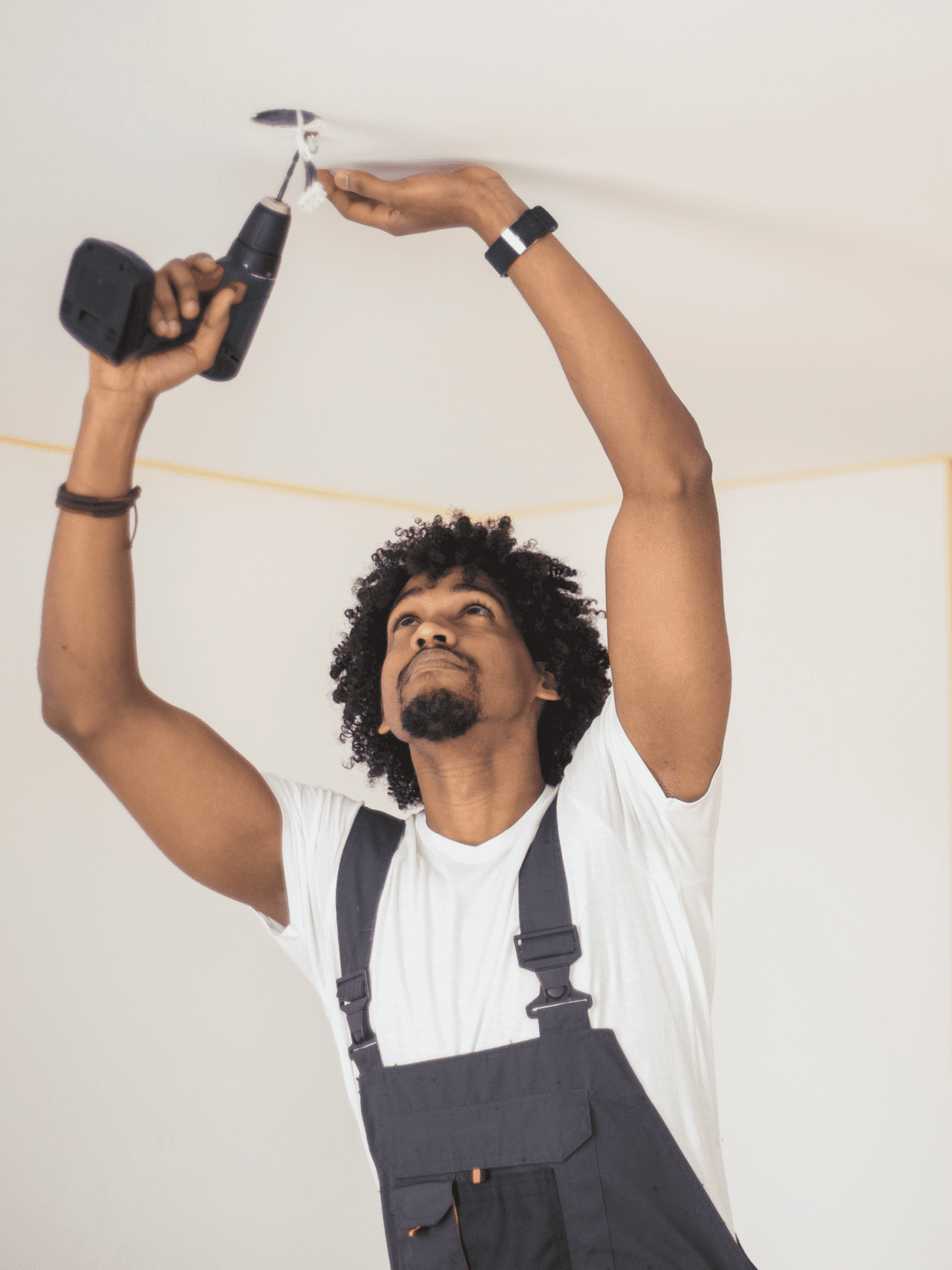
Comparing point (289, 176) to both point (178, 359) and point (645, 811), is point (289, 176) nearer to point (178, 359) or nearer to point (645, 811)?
point (178, 359)

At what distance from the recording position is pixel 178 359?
131 centimetres

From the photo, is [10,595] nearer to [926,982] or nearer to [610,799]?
[610,799]

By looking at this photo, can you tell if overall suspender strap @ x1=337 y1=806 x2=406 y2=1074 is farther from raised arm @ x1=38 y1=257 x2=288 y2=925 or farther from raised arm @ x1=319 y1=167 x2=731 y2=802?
raised arm @ x1=319 y1=167 x2=731 y2=802

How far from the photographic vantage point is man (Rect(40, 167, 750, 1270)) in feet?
4.34

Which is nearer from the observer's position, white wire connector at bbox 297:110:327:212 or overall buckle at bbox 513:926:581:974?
white wire connector at bbox 297:110:327:212

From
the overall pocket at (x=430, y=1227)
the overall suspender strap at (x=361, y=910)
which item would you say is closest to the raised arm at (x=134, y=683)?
the overall suspender strap at (x=361, y=910)

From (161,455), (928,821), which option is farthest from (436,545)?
(928,821)

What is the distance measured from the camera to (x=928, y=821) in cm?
252

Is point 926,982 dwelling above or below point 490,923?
below

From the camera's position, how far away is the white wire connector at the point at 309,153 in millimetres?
1302

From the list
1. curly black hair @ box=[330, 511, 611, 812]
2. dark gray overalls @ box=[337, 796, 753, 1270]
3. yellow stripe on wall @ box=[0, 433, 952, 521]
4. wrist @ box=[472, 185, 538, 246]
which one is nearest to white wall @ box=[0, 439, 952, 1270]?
yellow stripe on wall @ box=[0, 433, 952, 521]

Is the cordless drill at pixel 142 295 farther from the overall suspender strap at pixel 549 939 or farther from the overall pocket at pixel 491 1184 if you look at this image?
the overall pocket at pixel 491 1184

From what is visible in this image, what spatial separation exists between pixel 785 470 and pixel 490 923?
5.15 ft

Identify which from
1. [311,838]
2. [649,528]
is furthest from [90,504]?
[649,528]
